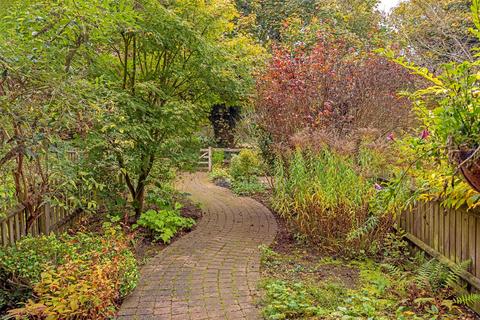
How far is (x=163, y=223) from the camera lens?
18.8ft

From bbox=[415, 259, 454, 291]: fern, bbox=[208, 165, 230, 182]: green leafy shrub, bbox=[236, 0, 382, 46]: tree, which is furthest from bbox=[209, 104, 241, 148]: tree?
bbox=[415, 259, 454, 291]: fern

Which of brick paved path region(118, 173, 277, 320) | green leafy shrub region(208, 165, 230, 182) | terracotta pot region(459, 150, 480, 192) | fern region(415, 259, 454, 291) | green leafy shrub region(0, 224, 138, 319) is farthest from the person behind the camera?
green leafy shrub region(208, 165, 230, 182)

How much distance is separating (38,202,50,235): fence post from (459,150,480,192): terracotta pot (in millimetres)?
4406

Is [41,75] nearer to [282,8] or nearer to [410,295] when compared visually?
[410,295]

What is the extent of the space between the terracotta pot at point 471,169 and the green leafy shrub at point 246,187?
290 inches

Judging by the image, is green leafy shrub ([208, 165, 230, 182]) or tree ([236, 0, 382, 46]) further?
tree ([236, 0, 382, 46])

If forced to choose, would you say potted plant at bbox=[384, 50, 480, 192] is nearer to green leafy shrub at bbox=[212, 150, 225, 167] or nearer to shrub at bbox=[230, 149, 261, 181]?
shrub at bbox=[230, 149, 261, 181]

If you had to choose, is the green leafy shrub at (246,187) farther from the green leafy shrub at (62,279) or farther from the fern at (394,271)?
the green leafy shrub at (62,279)

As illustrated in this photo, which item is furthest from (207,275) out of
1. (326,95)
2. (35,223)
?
(326,95)

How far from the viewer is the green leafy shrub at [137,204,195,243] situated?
5534 mm

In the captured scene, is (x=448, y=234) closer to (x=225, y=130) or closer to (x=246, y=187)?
(x=246, y=187)

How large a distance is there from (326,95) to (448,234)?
3772mm

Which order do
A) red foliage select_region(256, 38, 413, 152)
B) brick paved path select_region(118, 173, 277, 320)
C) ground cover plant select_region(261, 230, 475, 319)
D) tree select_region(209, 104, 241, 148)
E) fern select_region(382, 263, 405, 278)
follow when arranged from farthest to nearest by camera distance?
tree select_region(209, 104, 241, 148) < red foliage select_region(256, 38, 413, 152) < fern select_region(382, 263, 405, 278) < brick paved path select_region(118, 173, 277, 320) < ground cover plant select_region(261, 230, 475, 319)

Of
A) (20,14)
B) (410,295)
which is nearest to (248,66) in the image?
(20,14)
